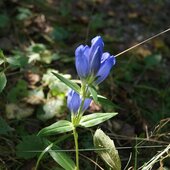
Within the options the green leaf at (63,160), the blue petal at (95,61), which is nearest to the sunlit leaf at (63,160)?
the green leaf at (63,160)

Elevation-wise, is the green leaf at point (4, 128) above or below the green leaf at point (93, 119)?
below

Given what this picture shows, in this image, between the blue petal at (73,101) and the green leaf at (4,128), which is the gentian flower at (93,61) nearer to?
the blue petal at (73,101)

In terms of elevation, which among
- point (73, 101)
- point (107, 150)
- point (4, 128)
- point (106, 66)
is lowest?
point (107, 150)

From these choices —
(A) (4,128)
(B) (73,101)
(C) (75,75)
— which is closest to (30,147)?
(A) (4,128)

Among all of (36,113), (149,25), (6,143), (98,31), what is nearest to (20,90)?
(36,113)

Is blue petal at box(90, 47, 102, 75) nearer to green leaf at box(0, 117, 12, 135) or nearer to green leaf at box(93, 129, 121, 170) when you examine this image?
green leaf at box(93, 129, 121, 170)

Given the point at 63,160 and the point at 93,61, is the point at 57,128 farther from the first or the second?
the point at 93,61

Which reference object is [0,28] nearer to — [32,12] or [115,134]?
[32,12]
